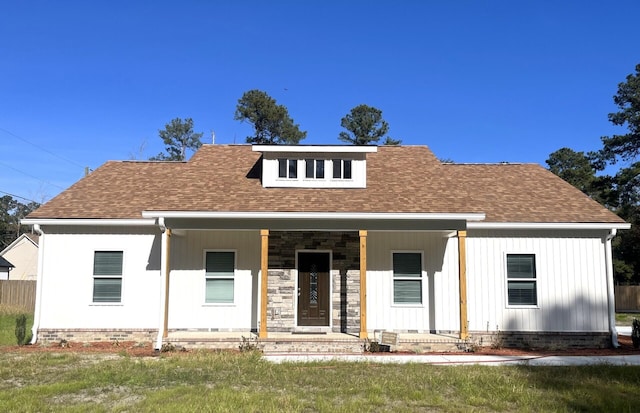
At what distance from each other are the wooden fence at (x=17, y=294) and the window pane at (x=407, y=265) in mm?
19489

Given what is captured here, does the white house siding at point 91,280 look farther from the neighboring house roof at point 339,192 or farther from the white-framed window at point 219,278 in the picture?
the white-framed window at point 219,278

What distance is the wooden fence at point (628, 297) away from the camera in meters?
33.4

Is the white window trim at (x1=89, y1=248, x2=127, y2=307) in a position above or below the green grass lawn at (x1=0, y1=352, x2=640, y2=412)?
above

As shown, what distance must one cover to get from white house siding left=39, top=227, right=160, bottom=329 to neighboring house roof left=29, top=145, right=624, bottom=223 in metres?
0.60

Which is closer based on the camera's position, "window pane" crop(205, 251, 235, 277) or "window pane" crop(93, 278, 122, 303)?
"window pane" crop(93, 278, 122, 303)

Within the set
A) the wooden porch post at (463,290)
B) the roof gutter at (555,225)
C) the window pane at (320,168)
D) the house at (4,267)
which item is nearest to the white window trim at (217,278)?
the window pane at (320,168)

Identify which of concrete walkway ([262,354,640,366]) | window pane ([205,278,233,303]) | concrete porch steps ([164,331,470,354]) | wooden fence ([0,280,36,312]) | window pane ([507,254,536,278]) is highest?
window pane ([507,254,536,278])

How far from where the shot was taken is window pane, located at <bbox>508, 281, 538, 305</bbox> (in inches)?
558

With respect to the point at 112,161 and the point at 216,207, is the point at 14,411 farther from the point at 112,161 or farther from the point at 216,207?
the point at 112,161

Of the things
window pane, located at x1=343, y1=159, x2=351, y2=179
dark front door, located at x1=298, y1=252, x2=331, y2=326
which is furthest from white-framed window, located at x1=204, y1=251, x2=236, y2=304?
window pane, located at x1=343, y1=159, x2=351, y2=179

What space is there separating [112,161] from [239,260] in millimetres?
6432

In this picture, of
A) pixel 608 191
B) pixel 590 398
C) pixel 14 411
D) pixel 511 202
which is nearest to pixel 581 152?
pixel 608 191

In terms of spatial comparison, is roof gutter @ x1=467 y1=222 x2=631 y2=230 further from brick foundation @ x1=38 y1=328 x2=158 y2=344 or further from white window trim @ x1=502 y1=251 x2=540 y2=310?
brick foundation @ x1=38 y1=328 x2=158 y2=344

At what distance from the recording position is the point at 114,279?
14180mm
